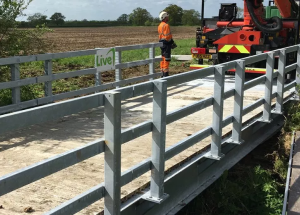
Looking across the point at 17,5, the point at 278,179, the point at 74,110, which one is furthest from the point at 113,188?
the point at 17,5

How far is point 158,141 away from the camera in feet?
13.0

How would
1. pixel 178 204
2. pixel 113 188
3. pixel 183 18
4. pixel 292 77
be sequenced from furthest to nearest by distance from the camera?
pixel 183 18
pixel 292 77
pixel 178 204
pixel 113 188

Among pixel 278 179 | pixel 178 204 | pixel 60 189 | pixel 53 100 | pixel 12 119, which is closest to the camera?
pixel 12 119

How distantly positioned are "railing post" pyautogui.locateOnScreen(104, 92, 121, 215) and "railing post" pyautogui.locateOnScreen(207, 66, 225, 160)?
6.61 ft

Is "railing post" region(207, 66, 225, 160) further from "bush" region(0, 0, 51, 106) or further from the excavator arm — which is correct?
the excavator arm

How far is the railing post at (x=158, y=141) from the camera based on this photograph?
3.89m

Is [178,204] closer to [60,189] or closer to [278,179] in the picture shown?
[60,189]

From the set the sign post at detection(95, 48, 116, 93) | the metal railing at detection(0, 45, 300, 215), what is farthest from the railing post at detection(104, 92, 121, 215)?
the sign post at detection(95, 48, 116, 93)

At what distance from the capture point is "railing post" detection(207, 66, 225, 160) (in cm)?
508

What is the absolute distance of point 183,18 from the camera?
92312 mm

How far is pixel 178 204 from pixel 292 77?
26.6ft

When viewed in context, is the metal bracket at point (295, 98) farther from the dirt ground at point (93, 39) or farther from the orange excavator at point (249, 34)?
the dirt ground at point (93, 39)

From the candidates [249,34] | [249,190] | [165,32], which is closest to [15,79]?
[249,190]

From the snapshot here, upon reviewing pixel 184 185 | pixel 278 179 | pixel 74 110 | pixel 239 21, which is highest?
pixel 239 21
